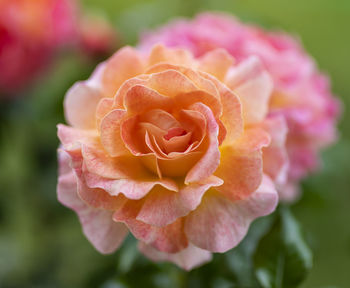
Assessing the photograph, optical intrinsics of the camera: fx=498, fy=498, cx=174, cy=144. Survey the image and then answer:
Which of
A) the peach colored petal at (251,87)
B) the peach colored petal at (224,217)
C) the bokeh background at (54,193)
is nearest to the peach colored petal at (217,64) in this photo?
the peach colored petal at (251,87)

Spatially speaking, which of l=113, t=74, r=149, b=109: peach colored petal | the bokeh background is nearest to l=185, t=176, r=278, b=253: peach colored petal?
l=113, t=74, r=149, b=109: peach colored petal

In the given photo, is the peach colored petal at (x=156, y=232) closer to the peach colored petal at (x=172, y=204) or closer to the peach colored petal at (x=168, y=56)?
the peach colored petal at (x=172, y=204)

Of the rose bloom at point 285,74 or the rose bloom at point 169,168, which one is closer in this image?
the rose bloom at point 169,168

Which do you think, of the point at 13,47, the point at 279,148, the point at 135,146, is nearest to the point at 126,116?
the point at 135,146

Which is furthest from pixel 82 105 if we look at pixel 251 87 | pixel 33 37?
pixel 33 37

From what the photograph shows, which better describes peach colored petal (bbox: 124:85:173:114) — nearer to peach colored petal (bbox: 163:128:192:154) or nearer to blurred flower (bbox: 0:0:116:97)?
peach colored petal (bbox: 163:128:192:154)

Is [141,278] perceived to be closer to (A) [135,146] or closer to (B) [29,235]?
(A) [135,146]
